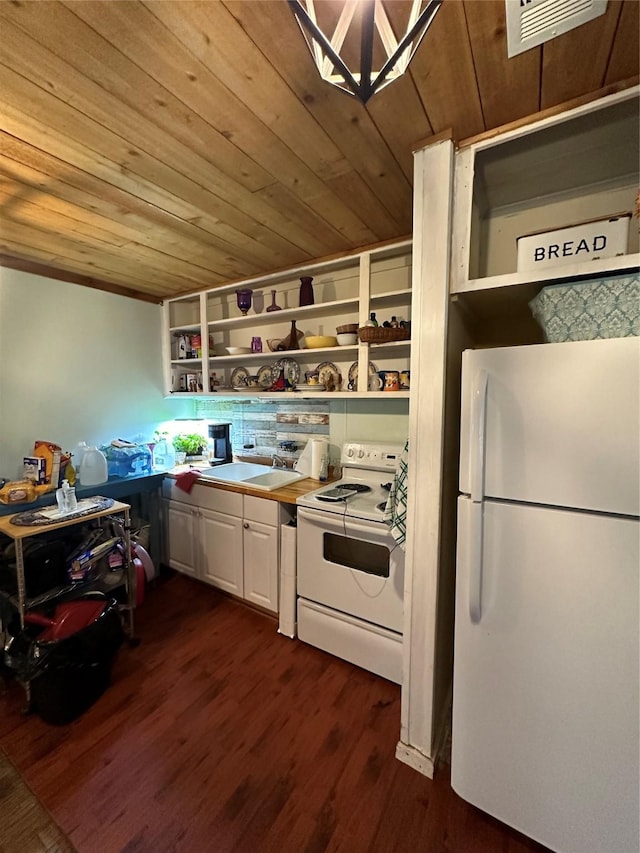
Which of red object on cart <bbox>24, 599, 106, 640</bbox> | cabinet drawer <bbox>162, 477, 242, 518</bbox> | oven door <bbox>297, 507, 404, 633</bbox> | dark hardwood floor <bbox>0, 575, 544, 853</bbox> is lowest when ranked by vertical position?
dark hardwood floor <bbox>0, 575, 544, 853</bbox>

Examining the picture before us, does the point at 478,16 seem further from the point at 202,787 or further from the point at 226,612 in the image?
the point at 226,612

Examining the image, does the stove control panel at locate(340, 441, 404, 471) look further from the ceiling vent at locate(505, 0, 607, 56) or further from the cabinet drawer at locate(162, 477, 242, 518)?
the ceiling vent at locate(505, 0, 607, 56)

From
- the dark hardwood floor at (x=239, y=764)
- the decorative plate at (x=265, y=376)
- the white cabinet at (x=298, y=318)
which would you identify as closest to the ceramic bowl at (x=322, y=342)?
the white cabinet at (x=298, y=318)

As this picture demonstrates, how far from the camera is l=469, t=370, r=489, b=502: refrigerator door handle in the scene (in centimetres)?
107

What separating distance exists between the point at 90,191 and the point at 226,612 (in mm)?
2394

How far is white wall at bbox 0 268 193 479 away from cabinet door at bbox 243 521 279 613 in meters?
1.48

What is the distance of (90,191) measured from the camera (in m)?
1.46

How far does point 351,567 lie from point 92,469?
5.99ft

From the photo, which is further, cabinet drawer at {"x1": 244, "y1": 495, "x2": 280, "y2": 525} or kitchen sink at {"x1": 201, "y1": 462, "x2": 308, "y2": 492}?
kitchen sink at {"x1": 201, "y1": 462, "x2": 308, "y2": 492}

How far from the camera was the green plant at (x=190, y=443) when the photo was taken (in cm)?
302

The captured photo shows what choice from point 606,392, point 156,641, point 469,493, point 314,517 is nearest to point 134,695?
point 156,641

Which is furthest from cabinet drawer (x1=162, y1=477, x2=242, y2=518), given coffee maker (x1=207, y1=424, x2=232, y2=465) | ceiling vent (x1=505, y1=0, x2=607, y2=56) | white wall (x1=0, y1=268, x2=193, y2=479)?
ceiling vent (x1=505, y1=0, x2=607, y2=56)

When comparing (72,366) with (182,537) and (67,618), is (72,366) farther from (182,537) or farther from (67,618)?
(67,618)

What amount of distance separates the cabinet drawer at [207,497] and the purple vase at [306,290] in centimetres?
133
